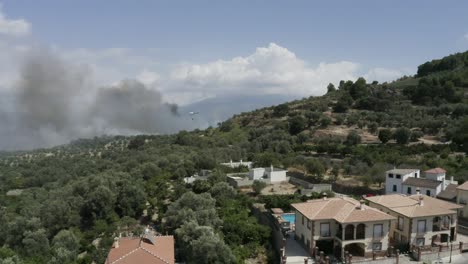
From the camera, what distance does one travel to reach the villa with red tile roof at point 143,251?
71.5 feet

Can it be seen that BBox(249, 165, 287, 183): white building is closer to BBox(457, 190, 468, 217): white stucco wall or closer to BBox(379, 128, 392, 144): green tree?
BBox(457, 190, 468, 217): white stucco wall

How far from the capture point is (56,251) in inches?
1072

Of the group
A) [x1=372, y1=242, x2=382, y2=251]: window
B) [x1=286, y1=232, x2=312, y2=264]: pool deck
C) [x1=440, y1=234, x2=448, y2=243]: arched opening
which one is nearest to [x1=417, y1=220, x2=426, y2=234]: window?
[x1=440, y1=234, x2=448, y2=243]: arched opening

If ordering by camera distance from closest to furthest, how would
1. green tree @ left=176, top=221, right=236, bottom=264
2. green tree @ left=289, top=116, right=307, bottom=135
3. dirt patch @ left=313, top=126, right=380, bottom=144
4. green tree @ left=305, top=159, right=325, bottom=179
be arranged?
green tree @ left=176, top=221, right=236, bottom=264, green tree @ left=305, top=159, right=325, bottom=179, dirt patch @ left=313, top=126, right=380, bottom=144, green tree @ left=289, top=116, right=307, bottom=135

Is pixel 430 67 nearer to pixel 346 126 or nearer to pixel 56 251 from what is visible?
pixel 346 126

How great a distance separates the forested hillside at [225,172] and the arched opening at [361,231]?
5.68 metres

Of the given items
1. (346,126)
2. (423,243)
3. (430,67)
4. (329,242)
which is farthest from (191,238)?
(430,67)

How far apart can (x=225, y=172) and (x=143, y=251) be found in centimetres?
2454

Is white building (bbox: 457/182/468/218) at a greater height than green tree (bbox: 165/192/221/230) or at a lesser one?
greater

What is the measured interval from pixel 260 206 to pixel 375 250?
11.6 m

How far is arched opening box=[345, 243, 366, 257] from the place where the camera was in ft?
76.5

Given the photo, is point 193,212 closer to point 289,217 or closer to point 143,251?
point 143,251

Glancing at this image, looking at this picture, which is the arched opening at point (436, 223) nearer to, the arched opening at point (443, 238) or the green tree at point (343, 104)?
the arched opening at point (443, 238)

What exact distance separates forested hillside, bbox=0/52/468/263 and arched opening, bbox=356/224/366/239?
5.68m
